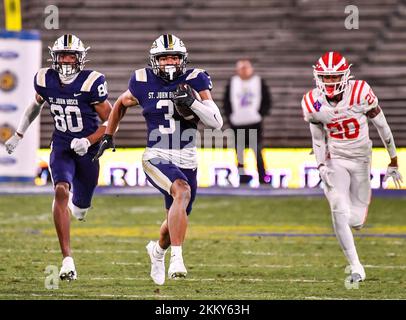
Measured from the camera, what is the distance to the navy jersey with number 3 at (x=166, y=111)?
764 centimetres

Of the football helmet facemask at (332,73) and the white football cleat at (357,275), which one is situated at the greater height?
the football helmet facemask at (332,73)

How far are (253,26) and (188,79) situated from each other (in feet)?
30.2

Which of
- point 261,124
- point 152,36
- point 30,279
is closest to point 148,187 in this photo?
point 261,124

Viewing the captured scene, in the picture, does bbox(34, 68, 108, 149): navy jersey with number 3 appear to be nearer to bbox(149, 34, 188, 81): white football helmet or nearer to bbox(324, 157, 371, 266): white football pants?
bbox(149, 34, 188, 81): white football helmet

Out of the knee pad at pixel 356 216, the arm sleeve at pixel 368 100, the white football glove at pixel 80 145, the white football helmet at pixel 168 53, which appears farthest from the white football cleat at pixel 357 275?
the white football glove at pixel 80 145

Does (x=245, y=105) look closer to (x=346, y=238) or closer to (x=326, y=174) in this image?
(x=326, y=174)

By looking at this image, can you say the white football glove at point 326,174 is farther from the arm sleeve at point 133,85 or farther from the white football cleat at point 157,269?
the arm sleeve at point 133,85

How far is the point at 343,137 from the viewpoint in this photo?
318 inches

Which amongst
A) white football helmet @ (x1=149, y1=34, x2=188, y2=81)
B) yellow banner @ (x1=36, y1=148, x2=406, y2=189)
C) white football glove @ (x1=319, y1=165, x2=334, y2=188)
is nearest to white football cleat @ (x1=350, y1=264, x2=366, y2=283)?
white football glove @ (x1=319, y1=165, x2=334, y2=188)

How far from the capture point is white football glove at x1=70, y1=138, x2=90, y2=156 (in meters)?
7.89

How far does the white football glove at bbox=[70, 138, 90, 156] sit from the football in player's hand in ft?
2.27

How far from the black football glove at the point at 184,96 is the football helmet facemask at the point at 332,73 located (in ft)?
3.07

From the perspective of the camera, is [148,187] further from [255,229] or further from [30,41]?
[255,229]
